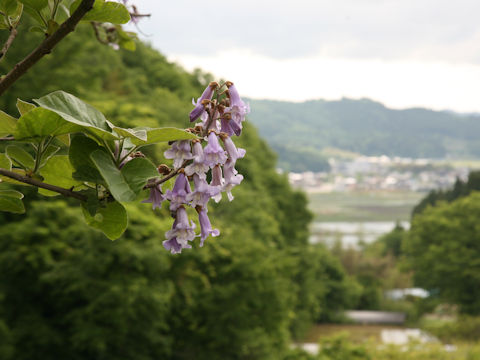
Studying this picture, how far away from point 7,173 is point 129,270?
10513 millimetres

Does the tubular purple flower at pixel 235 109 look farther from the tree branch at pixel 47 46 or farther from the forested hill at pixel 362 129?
the forested hill at pixel 362 129

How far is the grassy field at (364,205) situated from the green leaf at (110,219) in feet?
256

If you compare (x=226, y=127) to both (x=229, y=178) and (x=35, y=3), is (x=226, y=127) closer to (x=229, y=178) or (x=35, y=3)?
(x=229, y=178)

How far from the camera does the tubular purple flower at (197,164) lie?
2.48 ft

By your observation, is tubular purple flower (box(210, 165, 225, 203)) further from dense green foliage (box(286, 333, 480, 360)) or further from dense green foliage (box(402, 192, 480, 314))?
dense green foliage (box(402, 192, 480, 314))

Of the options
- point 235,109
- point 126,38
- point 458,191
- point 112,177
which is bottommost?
point 112,177

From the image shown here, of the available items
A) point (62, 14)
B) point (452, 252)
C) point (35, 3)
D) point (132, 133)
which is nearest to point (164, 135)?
point (132, 133)

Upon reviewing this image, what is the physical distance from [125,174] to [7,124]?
20 centimetres

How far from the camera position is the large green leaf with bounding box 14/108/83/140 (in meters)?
0.66

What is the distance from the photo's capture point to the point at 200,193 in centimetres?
78

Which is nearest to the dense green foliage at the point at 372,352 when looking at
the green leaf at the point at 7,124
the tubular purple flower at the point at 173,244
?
the tubular purple flower at the point at 173,244

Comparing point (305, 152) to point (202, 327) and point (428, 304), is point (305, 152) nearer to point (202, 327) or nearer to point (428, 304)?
point (428, 304)

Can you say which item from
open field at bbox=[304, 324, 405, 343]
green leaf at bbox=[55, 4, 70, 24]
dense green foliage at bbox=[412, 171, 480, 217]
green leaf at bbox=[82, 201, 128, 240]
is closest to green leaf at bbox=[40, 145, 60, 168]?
green leaf at bbox=[82, 201, 128, 240]

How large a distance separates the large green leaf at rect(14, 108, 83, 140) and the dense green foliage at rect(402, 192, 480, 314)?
2825cm
